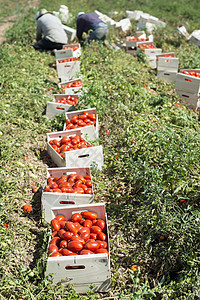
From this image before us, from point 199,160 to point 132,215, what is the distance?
1.08m

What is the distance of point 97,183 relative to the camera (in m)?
4.27

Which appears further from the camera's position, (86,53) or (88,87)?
(86,53)

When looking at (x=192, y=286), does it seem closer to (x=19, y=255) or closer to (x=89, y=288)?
(x=89, y=288)

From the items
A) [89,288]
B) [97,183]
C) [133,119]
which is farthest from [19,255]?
[133,119]

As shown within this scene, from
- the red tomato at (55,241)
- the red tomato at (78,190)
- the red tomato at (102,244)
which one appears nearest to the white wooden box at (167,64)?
the red tomato at (78,190)

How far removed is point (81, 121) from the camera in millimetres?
5004

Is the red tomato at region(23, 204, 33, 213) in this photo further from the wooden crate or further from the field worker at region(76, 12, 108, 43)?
the field worker at region(76, 12, 108, 43)

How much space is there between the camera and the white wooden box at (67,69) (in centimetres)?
715

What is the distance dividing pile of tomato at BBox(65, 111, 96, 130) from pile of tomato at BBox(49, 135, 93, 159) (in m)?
0.38

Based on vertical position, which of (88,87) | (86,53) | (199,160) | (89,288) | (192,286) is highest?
(86,53)

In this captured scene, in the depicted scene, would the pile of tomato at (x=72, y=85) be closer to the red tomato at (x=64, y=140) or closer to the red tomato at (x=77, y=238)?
the red tomato at (x=64, y=140)

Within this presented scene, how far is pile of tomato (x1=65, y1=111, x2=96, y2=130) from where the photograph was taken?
4973 mm

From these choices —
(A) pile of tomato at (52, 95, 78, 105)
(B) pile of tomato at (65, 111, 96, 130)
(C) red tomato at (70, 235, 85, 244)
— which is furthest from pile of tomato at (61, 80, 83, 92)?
(C) red tomato at (70, 235, 85, 244)

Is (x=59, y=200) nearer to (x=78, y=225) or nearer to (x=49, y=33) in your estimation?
(x=78, y=225)
